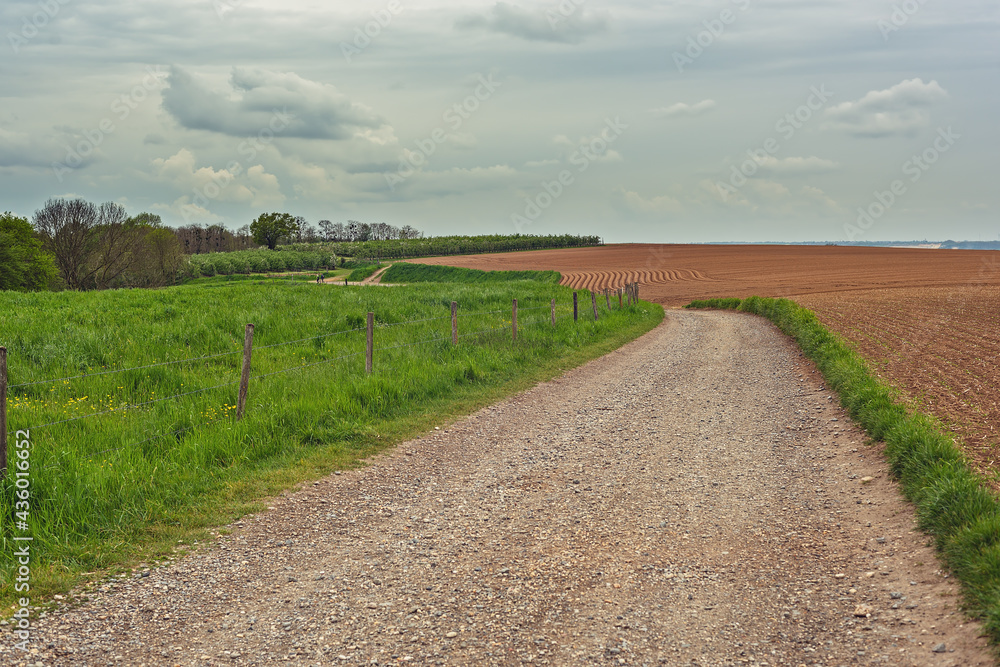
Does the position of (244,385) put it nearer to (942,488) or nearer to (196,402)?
(196,402)

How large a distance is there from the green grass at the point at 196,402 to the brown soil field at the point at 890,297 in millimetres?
8157

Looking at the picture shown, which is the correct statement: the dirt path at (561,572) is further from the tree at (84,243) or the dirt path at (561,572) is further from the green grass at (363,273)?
the green grass at (363,273)

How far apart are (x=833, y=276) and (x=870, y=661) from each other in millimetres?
72809

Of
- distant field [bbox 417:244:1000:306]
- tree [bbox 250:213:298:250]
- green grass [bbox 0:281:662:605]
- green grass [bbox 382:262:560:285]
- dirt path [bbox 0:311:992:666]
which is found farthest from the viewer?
tree [bbox 250:213:298:250]

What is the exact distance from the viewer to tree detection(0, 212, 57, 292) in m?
47.8

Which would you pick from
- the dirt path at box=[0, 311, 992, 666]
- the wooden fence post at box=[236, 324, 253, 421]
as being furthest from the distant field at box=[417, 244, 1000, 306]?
the wooden fence post at box=[236, 324, 253, 421]

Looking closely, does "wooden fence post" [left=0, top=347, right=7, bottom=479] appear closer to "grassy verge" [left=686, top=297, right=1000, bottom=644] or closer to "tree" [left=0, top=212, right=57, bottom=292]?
"grassy verge" [left=686, top=297, right=1000, bottom=644]

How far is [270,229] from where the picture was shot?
5861 inches

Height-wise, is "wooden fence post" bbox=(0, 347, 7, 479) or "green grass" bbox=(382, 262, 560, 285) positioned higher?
"green grass" bbox=(382, 262, 560, 285)

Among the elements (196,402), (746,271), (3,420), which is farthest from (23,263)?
(746,271)

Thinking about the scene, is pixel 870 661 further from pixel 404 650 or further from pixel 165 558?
pixel 165 558

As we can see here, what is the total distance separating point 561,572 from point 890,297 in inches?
1798

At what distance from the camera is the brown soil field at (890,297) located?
11805mm

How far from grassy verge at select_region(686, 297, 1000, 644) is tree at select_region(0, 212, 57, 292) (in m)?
51.5
